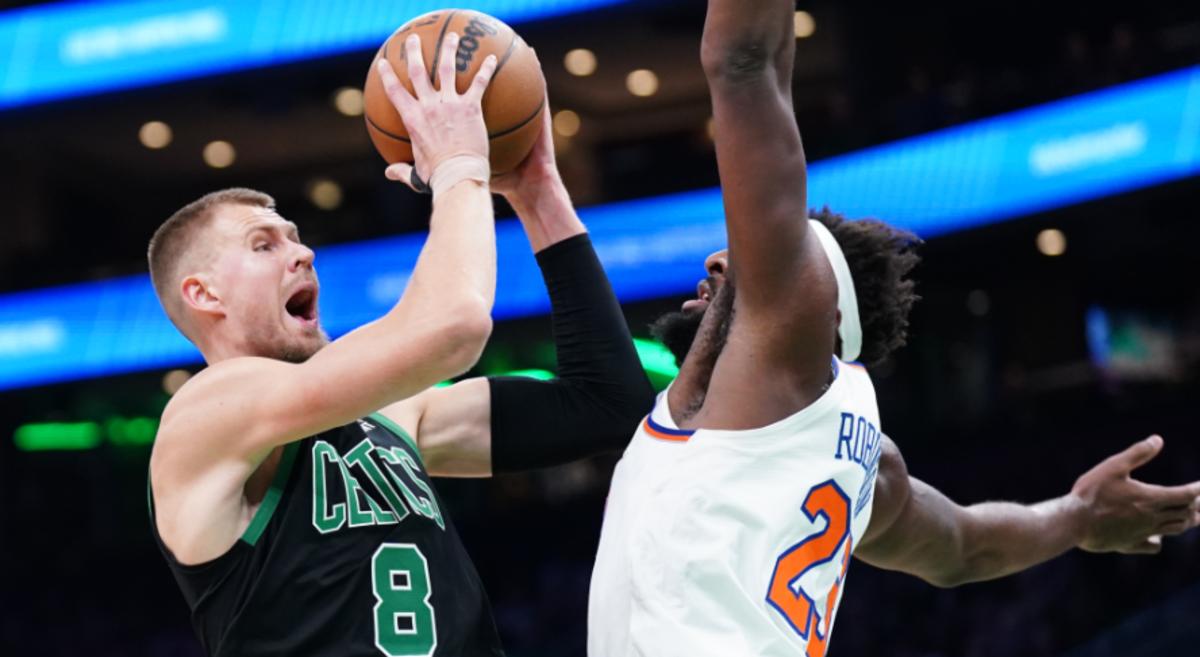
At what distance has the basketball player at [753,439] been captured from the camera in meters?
2.46

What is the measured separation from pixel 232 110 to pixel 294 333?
1276cm

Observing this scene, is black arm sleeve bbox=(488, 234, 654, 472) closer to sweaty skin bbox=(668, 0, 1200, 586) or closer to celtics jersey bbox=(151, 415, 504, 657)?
celtics jersey bbox=(151, 415, 504, 657)

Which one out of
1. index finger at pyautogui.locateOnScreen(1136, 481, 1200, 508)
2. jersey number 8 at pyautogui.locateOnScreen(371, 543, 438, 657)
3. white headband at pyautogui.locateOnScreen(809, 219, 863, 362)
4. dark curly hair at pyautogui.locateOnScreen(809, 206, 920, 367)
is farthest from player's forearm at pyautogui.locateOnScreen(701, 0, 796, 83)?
index finger at pyautogui.locateOnScreen(1136, 481, 1200, 508)

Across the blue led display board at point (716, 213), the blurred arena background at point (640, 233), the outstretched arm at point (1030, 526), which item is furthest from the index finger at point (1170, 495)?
the blue led display board at point (716, 213)

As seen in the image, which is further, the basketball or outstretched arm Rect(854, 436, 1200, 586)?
outstretched arm Rect(854, 436, 1200, 586)

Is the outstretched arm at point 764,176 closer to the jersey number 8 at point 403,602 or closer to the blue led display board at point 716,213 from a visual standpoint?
the jersey number 8 at point 403,602

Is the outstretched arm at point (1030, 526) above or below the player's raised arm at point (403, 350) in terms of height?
→ below

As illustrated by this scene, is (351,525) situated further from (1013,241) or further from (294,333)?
(1013,241)

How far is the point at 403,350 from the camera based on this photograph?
2.55 meters

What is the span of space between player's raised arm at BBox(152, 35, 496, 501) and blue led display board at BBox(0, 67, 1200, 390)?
809cm

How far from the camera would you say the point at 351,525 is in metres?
2.80

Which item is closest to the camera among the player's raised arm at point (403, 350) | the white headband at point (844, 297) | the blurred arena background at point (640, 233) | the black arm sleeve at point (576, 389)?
the player's raised arm at point (403, 350)

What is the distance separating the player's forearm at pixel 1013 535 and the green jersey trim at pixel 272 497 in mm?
1684

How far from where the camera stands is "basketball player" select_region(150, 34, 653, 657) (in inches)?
102
